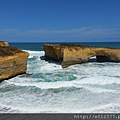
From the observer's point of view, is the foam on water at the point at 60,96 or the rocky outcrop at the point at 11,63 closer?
the foam on water at the point at 60,96

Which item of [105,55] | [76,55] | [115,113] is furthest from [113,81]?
[105,55]

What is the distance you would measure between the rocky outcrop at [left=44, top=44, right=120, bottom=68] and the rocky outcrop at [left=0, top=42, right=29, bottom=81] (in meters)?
5.70

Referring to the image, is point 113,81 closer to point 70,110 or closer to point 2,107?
point 70,110

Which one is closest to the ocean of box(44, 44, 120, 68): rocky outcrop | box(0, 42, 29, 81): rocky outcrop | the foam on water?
the foam on water

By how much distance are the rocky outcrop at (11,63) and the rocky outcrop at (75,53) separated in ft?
18.7

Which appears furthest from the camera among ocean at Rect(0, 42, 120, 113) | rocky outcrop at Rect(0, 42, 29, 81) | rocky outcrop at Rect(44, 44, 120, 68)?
rocky outcrop at Rect(44, 44, 120, 68)

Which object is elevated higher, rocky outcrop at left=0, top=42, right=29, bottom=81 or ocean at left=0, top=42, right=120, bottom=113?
rocky outcrop at left=0, top=42, right=29, bottom=81

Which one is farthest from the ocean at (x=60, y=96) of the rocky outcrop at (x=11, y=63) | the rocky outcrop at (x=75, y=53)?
the rocky outcrop at (x=75, y=53)

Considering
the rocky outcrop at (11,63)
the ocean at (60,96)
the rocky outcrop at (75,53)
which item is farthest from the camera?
the rocky outcrop at (75,53)

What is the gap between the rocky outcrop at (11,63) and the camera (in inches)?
455

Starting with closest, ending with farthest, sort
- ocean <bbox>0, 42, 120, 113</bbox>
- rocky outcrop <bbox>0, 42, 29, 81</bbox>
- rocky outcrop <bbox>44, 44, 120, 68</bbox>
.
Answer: ocean <bbox>0, 42, 120, 113</bbox>, rocky outcrop <bbox>0, 42, 29, 81</bbox>, rocky outcrop <bbox>44, 44, 120, 68</bbox>

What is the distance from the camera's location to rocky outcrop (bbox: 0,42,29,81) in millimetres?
11555

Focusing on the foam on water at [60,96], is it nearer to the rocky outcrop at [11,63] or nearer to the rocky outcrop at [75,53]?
the rocky outcrop at [11,63]

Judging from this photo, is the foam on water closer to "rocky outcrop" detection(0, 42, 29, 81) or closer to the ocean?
the ocean
